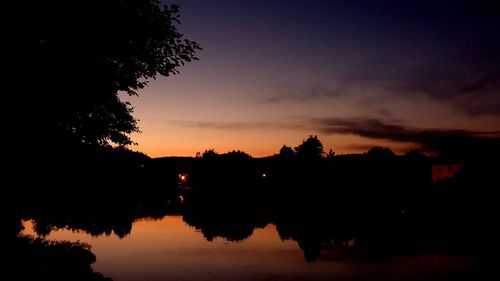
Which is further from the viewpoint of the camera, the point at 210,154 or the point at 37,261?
the point at 210,154

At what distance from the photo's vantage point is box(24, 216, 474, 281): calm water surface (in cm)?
2816

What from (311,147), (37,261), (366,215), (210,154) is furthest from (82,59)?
(210,154)

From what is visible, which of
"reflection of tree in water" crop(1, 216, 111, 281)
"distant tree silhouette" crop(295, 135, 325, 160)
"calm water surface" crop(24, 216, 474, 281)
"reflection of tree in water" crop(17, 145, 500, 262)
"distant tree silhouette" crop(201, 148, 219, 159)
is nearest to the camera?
"reflection of tree in water" crop(1, 216, 111, 281)

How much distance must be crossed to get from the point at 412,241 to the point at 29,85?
34821 millimetres

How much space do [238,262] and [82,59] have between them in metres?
19.0

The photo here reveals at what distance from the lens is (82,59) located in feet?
58.0

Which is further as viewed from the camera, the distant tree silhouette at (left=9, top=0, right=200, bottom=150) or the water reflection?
the water reflection

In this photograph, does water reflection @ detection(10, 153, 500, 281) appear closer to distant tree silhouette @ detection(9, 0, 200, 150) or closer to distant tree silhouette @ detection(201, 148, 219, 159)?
distant tree silhouette @ detection(9, 0, 200, 150)

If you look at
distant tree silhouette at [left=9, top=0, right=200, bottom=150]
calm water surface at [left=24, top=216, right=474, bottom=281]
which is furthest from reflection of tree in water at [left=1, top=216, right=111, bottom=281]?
calm water surface at [left=24, top=216, right=474, bottom=281]

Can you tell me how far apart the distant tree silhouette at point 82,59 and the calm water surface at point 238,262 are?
35.4 feet

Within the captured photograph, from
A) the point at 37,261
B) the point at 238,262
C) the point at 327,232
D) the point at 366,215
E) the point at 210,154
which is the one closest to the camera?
the point at 37,261

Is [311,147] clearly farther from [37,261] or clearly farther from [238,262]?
[37,261]

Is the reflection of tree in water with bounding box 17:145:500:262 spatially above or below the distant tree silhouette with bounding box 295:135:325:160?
below

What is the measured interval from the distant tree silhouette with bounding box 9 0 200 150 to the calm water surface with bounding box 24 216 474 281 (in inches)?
425
